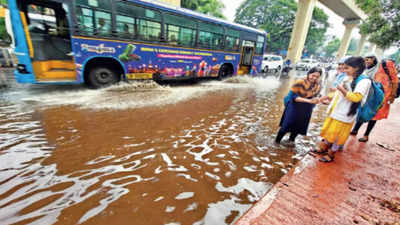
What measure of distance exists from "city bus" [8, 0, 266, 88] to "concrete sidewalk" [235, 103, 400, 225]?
630 centimetres

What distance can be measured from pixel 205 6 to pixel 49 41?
23.5m

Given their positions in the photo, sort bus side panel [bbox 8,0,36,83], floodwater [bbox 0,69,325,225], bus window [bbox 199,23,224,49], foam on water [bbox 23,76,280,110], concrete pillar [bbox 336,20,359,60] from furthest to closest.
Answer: concrete pillar [bbox 336,20,359,60], bus window [bbox 199,23,224,49], foam on water [bbox 23,76,280,110], bus side panel [bbox 8,0,36,83], floodwater [bbox 0,69,325,225]

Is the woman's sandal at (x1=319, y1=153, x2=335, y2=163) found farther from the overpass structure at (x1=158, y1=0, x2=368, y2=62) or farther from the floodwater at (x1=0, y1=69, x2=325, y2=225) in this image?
the overpass structure at (x1=158, y1=0, x2=368, y2=62)

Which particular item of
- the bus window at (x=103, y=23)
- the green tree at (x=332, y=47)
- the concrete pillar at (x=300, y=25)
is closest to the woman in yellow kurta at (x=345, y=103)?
the bus window at (x=103, y=23)

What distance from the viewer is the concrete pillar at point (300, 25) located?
21.3m

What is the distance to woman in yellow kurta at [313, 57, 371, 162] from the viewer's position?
2.14 meters

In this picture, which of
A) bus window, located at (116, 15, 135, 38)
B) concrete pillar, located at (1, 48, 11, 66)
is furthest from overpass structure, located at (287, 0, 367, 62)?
concrete pillar, located at (1, 48, 11, 66)

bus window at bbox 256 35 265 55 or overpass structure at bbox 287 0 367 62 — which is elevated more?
overpass structure at bbox 287 0 367 62

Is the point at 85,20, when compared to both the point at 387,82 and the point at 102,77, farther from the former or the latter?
the point at 387,82

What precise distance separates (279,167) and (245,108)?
10.0 feet

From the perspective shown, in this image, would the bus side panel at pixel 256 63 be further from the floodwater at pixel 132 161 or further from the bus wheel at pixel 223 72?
the floodwater at pixel 132 161

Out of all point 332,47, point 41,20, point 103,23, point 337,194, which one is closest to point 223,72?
point 103,23

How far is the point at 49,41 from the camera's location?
19.8ft

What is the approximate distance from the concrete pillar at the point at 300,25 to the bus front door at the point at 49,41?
24095 millimetres
